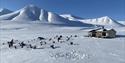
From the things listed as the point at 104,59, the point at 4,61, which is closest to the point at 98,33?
the point at 104,59

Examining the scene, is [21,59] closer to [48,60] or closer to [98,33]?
[48,60]

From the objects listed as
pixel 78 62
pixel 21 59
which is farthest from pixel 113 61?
pixel 21 59

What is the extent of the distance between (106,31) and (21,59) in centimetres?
3190

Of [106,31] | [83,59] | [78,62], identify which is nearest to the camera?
[78,62]

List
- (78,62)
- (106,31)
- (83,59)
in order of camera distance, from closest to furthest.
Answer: (78,62), (83,59), (106,31)

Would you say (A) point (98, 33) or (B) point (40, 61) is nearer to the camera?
(B) point (40, 61)

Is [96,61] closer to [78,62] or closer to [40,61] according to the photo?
[78,62]

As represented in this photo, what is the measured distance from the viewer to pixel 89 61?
18266 mm

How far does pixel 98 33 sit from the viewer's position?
4925cm

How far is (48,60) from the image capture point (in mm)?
18812

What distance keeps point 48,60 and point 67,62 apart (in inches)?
83.2

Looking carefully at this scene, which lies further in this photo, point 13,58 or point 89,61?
point 13,58

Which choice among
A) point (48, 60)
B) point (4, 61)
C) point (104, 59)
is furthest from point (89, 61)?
point (4, 61)

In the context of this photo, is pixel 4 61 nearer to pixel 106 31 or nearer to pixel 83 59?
pixel 83 59
